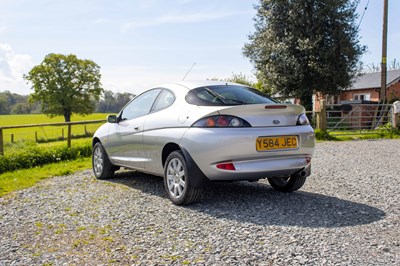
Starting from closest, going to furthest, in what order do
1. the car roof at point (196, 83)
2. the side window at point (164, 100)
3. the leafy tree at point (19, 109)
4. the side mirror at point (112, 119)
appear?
the car roof at point (196, 83) < the side window at point (164, 100) < the side mirror at point (112, 119) < the leafy tree at point (19, 109)

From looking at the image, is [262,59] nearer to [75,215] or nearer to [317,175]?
[317,175]

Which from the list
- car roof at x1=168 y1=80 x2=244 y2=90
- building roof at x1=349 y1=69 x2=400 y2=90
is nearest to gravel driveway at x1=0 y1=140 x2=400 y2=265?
car roof at x1=168 y1=80 x2=244 y2=90

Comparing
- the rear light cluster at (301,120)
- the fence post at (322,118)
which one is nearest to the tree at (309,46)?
the fence post at (322,118)

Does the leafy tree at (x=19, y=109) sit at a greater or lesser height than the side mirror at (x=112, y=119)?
greater

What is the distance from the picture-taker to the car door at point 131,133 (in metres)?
5.68

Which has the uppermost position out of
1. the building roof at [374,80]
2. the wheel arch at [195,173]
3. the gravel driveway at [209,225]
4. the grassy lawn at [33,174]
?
the building roof at [374,80]

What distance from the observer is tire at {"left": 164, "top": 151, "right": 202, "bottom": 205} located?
4.57 meters

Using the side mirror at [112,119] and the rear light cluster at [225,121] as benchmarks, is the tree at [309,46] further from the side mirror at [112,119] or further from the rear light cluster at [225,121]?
the rear light cluster at [225,121]

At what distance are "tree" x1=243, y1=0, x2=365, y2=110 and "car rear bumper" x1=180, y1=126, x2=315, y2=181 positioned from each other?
696 inches

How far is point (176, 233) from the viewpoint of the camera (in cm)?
378

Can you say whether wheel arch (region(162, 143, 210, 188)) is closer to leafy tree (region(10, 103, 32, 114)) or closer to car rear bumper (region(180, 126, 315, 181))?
car rear bumper (region(180, 126, 315, 181))

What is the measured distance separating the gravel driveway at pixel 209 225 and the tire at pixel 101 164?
16.6 inches

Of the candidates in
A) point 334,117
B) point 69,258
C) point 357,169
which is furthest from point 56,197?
point 334,117

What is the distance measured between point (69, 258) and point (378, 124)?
673 inches
